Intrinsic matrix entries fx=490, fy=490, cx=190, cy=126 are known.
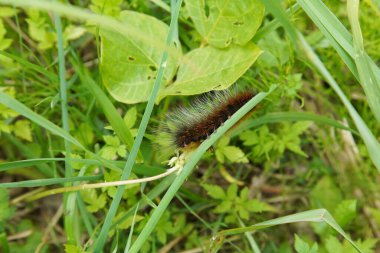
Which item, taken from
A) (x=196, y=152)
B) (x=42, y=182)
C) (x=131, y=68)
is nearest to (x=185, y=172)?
(x=196, y=152)

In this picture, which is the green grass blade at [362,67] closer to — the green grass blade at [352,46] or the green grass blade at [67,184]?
the green grass blade at [352,46]

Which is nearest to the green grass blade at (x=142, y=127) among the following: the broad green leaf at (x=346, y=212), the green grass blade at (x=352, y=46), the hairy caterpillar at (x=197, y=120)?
the hairy caterpillar at (x=197, y=120)

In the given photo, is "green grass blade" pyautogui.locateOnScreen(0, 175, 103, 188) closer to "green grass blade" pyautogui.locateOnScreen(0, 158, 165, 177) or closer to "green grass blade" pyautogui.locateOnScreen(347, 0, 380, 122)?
"green grass blade" pyautogui.locateOnScreen(0, 158, 165, 177)

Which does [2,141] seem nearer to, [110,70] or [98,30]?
[110,70]

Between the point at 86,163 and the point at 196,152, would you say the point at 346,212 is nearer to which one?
the point at 196,152

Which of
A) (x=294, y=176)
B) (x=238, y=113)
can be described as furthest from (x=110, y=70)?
(x=294, y=176)
